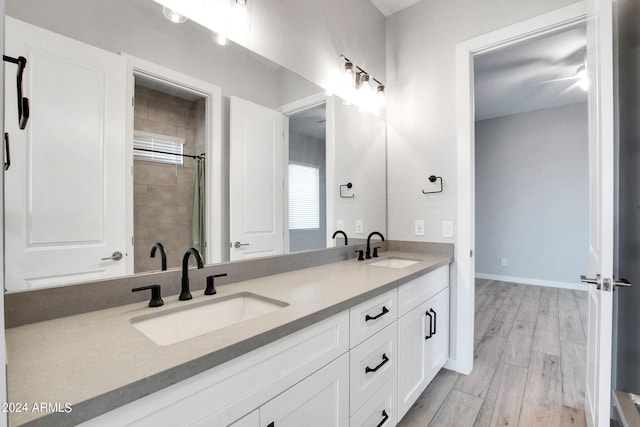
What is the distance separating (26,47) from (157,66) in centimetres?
39

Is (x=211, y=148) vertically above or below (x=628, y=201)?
above

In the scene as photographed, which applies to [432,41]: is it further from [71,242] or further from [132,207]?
[71,242]

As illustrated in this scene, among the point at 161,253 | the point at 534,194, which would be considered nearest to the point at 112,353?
the point at 161,253

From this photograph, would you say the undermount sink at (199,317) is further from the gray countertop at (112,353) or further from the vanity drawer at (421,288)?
the vanity drawer at (421,288)

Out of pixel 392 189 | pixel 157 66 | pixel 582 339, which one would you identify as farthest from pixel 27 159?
pixel 582 339

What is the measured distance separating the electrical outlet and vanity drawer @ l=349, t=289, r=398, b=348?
985 mm

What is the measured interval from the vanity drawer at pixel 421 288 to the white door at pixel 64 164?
50.0 inches

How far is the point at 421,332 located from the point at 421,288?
0.26 m

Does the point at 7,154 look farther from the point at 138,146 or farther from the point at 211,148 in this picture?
the point at 211,148

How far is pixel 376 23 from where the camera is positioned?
2.54 m

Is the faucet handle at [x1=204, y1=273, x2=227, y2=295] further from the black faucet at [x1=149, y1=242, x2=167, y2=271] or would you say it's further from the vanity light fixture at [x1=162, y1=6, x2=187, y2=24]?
the vanity light fixture at [x1=162, y1=6, x2=187, y2=24]

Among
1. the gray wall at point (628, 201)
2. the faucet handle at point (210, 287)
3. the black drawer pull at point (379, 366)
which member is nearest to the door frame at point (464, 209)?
the gray wall at point (628, 201)

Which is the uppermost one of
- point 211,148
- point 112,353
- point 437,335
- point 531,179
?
point 531,179

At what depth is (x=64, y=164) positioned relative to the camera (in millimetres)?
959
